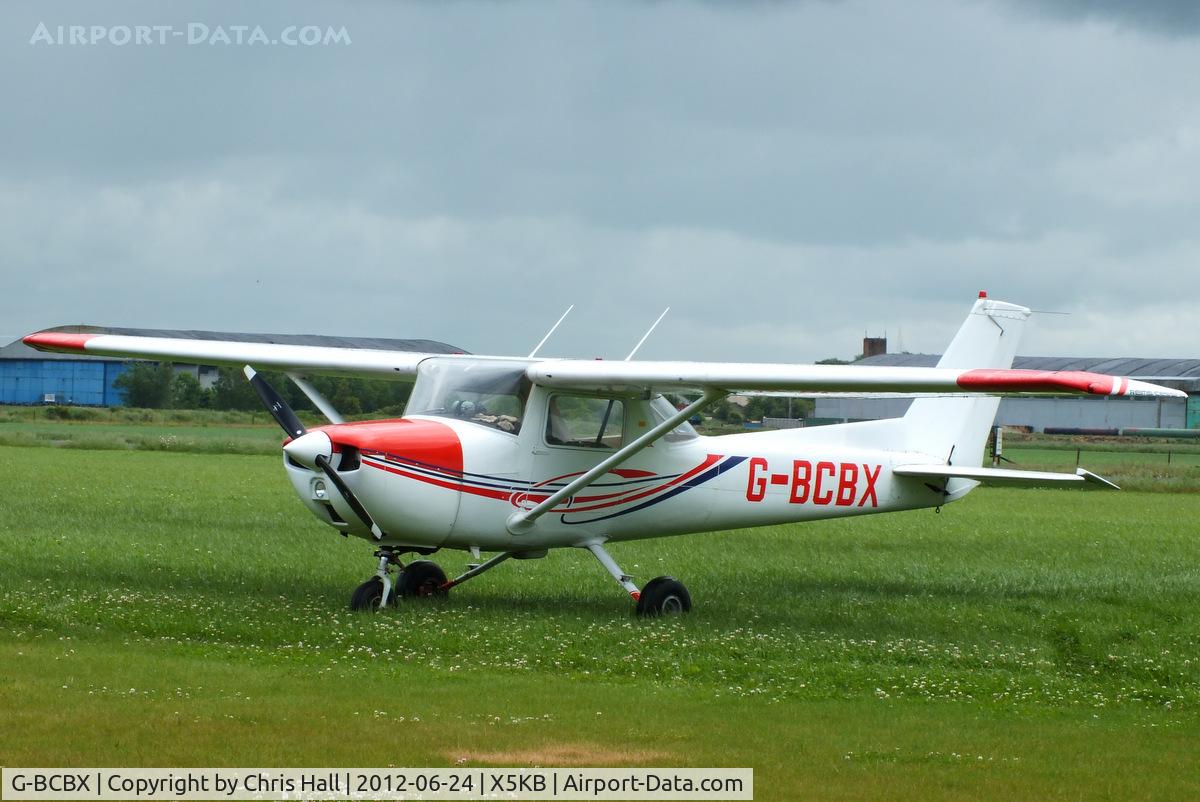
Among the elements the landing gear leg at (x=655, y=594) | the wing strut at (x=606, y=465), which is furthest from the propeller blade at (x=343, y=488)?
the landing gear leg at (x=655, y=594)

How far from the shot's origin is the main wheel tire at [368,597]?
1299cm

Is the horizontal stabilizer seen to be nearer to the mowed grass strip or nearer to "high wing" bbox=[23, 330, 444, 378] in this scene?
"high wing" bbox=[23, 330, 444, 378]

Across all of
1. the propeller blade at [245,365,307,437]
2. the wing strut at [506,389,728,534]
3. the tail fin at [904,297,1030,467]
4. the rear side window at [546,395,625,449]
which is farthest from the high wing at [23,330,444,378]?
the tail fin at [904,297,1030,467]

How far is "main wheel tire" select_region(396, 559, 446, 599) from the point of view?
14.3 meters

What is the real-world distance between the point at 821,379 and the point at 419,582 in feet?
15.3

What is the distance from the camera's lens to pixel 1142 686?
1059 centimetres

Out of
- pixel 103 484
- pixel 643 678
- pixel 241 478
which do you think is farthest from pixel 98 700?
pixel 241 478

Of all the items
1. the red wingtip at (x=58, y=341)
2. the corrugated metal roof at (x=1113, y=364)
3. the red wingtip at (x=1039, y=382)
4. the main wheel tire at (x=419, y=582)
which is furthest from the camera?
the corrugated metal roof at (x=1113, y=364)

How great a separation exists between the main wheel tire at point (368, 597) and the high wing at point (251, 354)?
231 centimetres

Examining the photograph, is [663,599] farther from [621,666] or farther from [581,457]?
[621,666]

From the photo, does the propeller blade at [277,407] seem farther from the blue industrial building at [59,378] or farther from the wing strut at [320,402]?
the blue industrial building at [59,378]

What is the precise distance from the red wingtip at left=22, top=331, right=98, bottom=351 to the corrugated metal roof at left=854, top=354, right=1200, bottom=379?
67.5 meters

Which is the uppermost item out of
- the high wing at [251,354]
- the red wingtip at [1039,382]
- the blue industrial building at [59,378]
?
the red wingtip at [1039,382]

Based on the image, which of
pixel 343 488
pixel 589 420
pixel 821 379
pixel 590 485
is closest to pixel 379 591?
pixel 343 488
